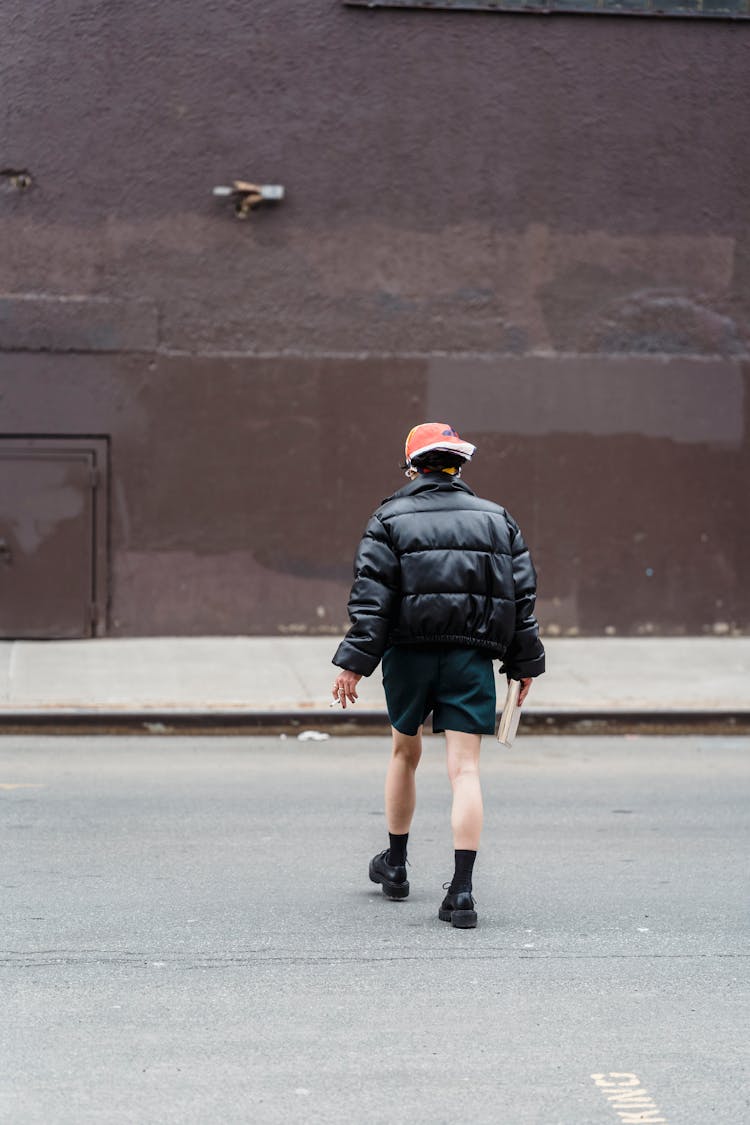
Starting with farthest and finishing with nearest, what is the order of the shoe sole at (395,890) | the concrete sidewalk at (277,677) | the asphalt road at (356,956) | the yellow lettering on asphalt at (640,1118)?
1. the concrete sidewalk at (277,677)
2. the shoe sole at (395,890)
3. the asphalt road at (356,956)
4. the yellow lettering on asphalt at (640,1118)

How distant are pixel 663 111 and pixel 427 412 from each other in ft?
11.9

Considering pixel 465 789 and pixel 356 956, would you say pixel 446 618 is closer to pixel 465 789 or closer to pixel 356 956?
pixel 465 789

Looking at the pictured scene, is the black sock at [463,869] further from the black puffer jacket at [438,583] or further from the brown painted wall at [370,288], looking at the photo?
the brown painted wall at [370,288]

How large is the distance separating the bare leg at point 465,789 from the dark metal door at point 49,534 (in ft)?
29.1

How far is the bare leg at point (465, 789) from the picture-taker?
19.9 feet

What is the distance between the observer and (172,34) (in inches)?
567

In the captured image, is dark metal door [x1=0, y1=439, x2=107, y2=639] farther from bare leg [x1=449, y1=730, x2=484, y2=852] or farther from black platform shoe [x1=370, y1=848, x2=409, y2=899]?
bare leg [x1=449, y1=730, x2=484, y2=852]

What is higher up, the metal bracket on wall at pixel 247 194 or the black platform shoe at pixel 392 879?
the metal bracket on wall at pixel 247 194

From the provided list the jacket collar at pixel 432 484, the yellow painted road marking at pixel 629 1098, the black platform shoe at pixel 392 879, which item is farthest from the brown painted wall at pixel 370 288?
the yellow painted road marking at pixel 629 1098

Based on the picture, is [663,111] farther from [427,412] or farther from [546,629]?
[546,629]

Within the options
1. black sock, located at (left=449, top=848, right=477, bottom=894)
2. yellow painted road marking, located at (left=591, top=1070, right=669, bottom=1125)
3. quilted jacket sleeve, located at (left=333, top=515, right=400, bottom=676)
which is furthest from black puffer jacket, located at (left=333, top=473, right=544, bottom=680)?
yellow painted road marking, located at (left=591, top=1070, right=669, bottom=1125)

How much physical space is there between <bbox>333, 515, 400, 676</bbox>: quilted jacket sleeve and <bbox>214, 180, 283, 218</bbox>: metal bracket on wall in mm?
8919

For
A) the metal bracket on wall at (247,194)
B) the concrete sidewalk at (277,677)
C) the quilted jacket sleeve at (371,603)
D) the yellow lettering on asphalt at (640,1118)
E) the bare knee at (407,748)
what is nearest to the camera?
the yellow lettering on asphalt at (640,1118)

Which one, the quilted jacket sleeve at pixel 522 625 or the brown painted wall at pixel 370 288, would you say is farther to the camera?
the brown painted wall at pixel 370 288
